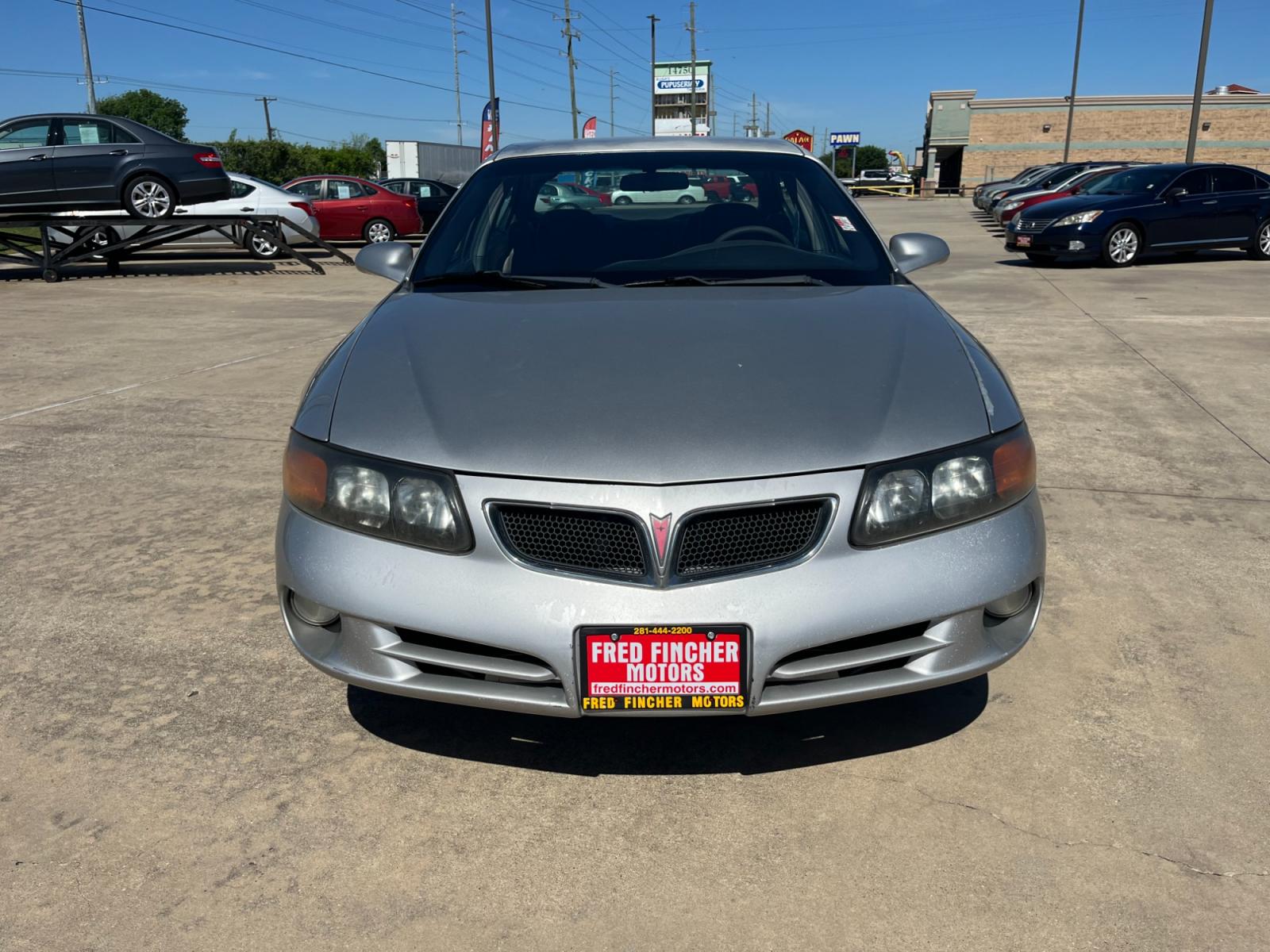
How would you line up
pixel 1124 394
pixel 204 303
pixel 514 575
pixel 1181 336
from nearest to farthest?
pixel 514 575 → pixel 1124 394 → pixel 1181 336 → pixel 204 303

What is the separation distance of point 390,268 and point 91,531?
64.4 inches

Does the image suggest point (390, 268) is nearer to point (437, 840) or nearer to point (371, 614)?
point (371, 614)

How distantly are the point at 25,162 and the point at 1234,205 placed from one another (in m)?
16.8

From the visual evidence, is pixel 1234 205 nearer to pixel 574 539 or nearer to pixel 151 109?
pixel 574 539

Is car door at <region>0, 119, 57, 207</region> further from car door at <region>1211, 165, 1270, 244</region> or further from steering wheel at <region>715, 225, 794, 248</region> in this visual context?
car door at <region>1211, 165, 1270, 244</region>

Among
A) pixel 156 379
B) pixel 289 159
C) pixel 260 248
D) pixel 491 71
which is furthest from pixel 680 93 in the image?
pixel 156 379

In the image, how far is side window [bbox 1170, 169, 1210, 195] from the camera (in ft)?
50.1

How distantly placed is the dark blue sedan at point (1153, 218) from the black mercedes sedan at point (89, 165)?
1210 centimetres

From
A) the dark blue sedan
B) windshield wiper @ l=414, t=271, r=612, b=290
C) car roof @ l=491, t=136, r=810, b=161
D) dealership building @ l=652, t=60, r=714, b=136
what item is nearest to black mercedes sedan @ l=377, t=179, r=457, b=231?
the dark blue sedan

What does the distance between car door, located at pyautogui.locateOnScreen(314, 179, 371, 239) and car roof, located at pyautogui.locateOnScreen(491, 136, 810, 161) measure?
1717 centimetres

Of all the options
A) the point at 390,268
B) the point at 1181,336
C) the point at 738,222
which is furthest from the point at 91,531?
the point at 1181,336

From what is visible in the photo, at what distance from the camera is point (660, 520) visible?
2.13 metres

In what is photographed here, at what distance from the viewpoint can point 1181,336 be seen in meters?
8.88

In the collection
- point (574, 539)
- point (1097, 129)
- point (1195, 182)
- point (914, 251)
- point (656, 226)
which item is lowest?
point (574, 539)
